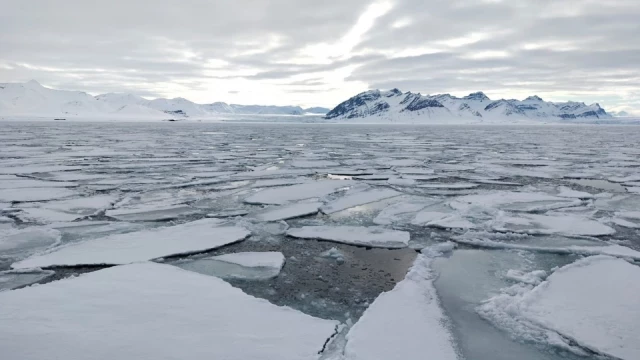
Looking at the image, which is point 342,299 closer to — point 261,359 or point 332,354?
point 332,354

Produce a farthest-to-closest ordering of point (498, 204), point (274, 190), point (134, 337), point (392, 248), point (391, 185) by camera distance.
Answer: point (391, 185) → point (274, 190) → point (498, 204) → point (392, 248) → point (134, 337)

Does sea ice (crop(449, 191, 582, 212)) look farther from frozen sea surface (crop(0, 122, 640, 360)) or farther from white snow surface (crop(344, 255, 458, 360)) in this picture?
white snow surface (crop(344, 255, 458, 360))

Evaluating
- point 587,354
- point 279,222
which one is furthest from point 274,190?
point 587,354

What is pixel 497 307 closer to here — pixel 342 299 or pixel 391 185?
pixel 342 299

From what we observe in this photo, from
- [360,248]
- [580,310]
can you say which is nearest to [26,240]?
[360,248]

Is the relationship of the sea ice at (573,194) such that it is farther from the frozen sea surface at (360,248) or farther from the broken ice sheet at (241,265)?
the broken ice sheet at (241,265)

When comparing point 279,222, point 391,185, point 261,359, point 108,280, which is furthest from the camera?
point 391,185

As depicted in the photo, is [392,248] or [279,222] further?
[279,222]
